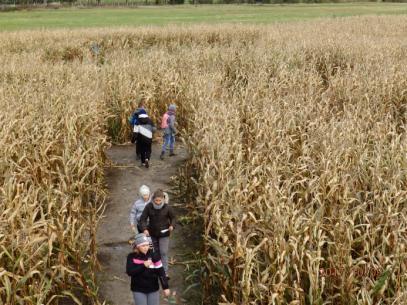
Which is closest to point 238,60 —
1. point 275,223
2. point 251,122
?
point 251,122

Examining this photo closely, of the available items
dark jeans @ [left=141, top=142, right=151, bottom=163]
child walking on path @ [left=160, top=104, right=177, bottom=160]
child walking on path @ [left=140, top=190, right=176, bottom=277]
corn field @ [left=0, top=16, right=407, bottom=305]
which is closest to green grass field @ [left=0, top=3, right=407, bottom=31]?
corn field @ [left=0, top=16, right=407, bottom=305]

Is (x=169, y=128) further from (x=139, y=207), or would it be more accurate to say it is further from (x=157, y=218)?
(x=157, y=218)

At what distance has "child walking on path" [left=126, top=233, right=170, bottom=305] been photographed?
5.15 meters

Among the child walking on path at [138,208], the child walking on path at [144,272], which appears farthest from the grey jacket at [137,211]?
the child walking on path at [144,272]

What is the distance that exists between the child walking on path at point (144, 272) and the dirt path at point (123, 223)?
83cm

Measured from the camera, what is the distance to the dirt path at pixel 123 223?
6362 mm

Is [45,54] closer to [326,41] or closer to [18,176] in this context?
[326,41]

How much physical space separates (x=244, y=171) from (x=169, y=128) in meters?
3.69

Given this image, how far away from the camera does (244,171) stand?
313 inches

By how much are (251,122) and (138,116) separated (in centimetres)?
263

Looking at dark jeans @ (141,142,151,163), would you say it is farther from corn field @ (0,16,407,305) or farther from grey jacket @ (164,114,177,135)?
corn field @ (0,16,407,305)

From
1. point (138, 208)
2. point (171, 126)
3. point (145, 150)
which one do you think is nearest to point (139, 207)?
point (138, 208)

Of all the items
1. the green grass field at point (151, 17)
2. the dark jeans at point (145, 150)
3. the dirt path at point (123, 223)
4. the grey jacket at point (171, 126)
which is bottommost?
the dirt path at point (123, 223)

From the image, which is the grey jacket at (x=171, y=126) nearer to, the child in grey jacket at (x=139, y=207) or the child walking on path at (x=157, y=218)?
the child in grey jacket at (x=139, y=207)
